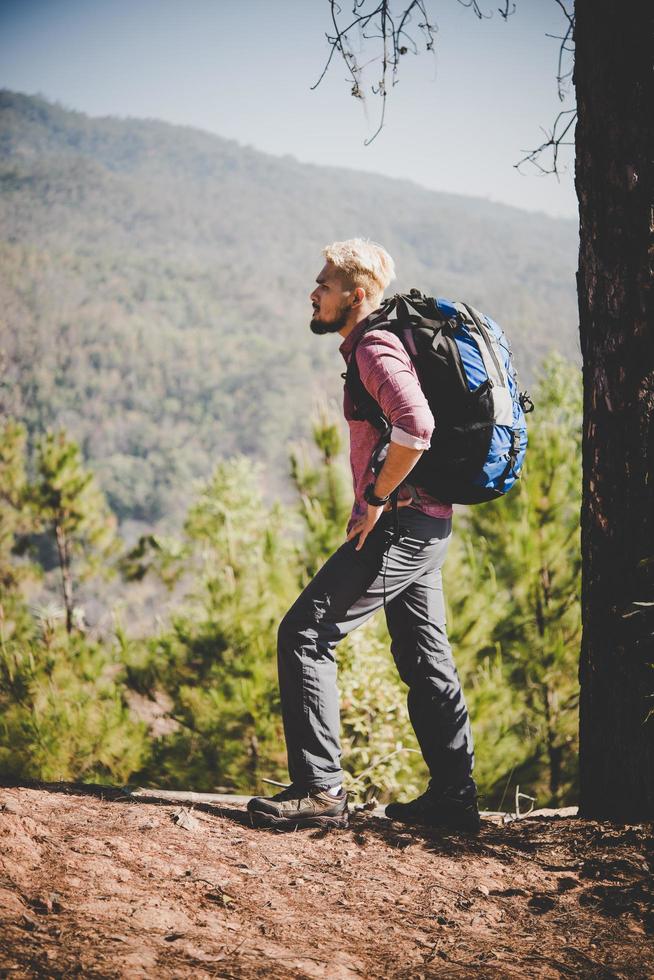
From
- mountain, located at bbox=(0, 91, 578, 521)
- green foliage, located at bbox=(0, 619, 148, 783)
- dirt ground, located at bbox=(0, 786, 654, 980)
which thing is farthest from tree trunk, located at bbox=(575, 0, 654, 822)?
mountain, located at bbox=(0, 91, 578, 521)

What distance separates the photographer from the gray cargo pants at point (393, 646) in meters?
1.80

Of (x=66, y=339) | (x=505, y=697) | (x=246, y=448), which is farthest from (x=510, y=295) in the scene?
(x=505, y=697)

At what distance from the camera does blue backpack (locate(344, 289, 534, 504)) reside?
5.65 feet

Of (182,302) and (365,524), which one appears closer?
(365,524)

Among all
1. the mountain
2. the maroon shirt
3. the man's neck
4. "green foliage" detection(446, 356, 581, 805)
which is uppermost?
the mountain

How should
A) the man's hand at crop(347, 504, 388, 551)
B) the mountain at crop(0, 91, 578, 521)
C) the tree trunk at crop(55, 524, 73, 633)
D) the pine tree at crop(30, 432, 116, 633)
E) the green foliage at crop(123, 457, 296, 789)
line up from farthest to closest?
1. the mountain at crop(0, 91, 578, 521)
2. the tree trunk at crop(55, 524, 73, 633)
3. the pine tree at crop(30, 432, 116, 633)
4. the green foliage at crop(123, 457, 296, 789)
5. the man's hand at crop(347, 504, 388, 551)

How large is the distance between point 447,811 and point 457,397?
116 centimetres

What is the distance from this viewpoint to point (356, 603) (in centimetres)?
182

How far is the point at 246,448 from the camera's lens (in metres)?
93.9

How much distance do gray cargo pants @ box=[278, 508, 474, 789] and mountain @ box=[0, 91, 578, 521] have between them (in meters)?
45.2

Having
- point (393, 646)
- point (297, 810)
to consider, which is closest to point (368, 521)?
point (393, 646)

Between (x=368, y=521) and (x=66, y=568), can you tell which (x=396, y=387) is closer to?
(x=368, y=521)

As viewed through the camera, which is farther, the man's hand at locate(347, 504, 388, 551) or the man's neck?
the man's neck

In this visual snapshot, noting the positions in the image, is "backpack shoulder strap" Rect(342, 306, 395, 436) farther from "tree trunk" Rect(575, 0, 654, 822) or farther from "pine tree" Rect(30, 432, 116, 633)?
"pine tree" Rect(30, 432, 116, 633)
